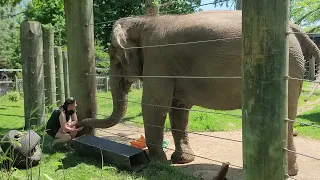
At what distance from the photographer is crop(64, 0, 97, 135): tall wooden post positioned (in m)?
4.62

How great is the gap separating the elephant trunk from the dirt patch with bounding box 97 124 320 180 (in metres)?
0.41

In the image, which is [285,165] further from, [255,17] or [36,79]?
[36,79]

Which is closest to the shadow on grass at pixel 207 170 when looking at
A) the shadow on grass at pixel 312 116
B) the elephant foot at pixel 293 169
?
the elephant foot at pixel 293 169

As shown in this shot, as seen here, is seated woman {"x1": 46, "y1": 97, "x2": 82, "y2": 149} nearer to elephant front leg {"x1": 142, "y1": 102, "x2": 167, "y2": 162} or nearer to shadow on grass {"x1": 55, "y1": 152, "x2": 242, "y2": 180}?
shadow on grass {"x1": 55, "y1": 152, "x2": 242, "y2": 180}

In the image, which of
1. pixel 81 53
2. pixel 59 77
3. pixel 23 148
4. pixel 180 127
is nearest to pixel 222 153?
pixel 180 127

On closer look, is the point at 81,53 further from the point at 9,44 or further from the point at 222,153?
the point at 9,44

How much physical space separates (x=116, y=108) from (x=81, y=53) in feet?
2.79

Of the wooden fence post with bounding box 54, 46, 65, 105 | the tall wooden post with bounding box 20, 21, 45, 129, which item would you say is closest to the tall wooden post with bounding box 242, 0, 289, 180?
the tall wooden post with bounding box 20, 21, 45, 129

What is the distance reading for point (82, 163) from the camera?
4219 mm

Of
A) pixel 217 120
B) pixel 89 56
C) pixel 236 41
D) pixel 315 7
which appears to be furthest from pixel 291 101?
pixel 315 7

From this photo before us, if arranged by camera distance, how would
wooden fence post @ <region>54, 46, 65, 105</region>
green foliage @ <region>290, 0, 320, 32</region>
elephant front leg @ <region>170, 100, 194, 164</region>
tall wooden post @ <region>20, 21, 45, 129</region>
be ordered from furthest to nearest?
green foliage @ <region>290, 0, 320, 32</region> → wooden fence post @ <region>54, 46, 65, 105</region> → tall wooden post @ <region>20, 21, 45, 129</region> → elephant front leg @ <region>170, 100, 194, 164</region>

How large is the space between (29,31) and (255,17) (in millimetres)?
5618

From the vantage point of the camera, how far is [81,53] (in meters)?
4.67

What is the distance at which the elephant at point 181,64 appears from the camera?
4.00 m
